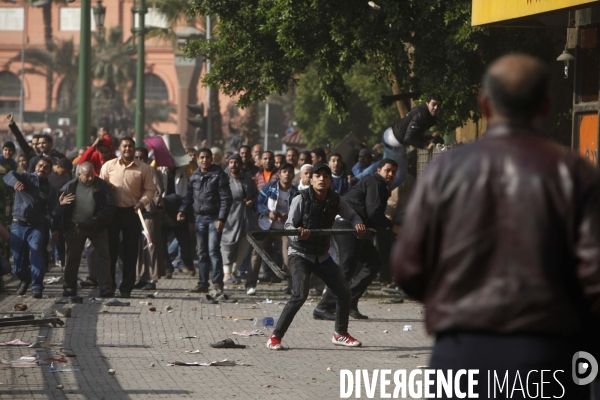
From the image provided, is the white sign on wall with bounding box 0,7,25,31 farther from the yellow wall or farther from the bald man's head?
the bald man's head

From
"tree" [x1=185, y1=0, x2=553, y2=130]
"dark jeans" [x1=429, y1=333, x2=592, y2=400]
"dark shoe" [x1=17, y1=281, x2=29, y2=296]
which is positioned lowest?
"dark shoe" [x1=17, y1=281, x2=29, y2=296]

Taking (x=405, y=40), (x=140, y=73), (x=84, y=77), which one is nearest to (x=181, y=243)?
(x=84, y=77)

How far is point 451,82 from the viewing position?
15266 millimetres

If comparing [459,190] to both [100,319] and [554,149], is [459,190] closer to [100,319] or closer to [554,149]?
[554,149]

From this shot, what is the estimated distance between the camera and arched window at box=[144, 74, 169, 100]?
320ft

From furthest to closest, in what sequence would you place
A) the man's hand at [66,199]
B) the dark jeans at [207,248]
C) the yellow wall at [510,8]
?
the dark jeans at [207,248]
the man's hand at [66,199]
the yellow wall at [510,8]

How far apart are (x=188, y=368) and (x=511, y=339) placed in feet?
17.8

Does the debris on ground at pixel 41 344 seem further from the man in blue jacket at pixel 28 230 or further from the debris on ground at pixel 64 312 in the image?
the man in blue jacket at pixel 28 230

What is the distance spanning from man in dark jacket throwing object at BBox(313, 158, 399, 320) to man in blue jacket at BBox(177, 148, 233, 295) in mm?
2402

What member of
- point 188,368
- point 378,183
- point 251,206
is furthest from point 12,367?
point 251,206

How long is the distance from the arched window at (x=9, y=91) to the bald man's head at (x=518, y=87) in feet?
304

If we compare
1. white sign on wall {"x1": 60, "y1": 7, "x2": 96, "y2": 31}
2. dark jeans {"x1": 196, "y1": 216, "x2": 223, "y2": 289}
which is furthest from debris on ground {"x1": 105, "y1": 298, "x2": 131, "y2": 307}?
white sign on wall {"x1": 60, "y1": 7, "x2": 96, "y2": 31}

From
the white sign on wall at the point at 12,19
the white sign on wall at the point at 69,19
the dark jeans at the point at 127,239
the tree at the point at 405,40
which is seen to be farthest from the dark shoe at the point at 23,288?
the white sign on wall at the point at 12,19

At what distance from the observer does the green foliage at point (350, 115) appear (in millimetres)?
35844
